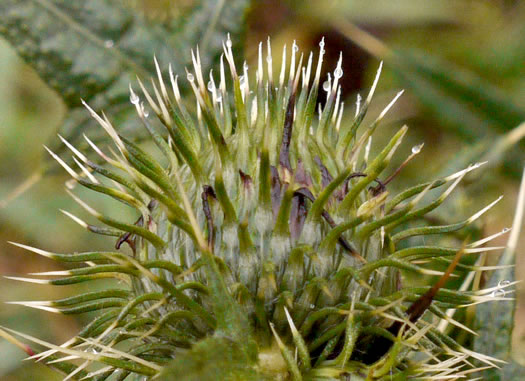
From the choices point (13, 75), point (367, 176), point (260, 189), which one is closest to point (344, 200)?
point (367, 176)

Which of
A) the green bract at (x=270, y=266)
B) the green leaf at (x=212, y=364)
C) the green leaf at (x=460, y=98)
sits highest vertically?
the green leaf at (x=460, y=98)

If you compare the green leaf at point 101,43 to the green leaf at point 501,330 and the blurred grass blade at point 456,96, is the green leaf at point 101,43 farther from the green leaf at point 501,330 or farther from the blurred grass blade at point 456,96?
the green leaf at point 501,330

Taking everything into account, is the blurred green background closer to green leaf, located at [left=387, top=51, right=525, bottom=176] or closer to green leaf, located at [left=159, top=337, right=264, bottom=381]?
green leaf, located at [left=387, top=51, right=525, bottom=176]

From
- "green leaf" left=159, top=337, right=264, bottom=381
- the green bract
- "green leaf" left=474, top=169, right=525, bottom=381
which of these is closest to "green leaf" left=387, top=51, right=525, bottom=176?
"green leaf" left=474, top=169, right=525, bottom=381

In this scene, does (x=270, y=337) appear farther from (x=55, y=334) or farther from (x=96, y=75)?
(x=55, y=334)

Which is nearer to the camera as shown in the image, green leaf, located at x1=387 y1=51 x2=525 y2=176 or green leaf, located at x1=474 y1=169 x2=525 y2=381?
green leaf, located at x1=474 y1=169 x2=525 y2=381

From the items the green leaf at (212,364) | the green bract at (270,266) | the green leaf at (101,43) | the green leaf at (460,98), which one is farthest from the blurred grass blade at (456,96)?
the green leaf at (212,364)

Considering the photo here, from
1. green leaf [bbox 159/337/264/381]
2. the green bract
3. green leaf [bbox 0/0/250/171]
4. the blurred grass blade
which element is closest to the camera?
green leaf [bbox 159/337/264/381]

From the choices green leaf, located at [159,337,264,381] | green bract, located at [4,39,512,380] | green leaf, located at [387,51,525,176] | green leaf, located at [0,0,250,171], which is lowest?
green leaf, located at [159,337,264,381]
